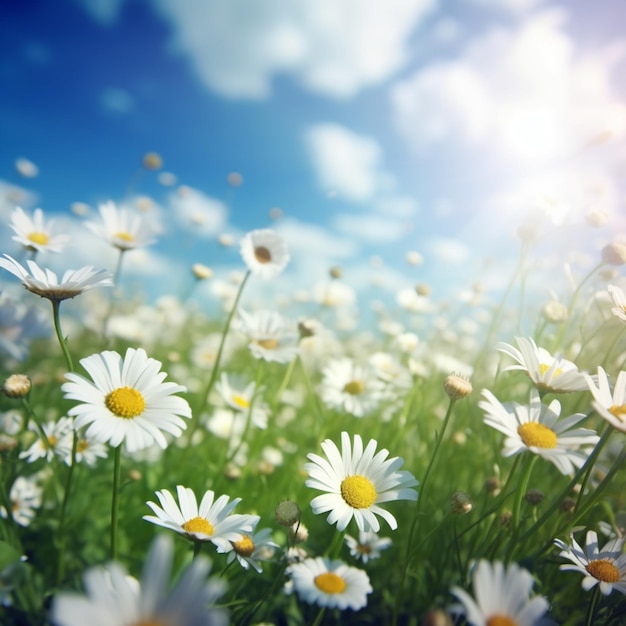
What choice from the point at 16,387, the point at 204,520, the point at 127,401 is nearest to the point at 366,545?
the point at 204,520

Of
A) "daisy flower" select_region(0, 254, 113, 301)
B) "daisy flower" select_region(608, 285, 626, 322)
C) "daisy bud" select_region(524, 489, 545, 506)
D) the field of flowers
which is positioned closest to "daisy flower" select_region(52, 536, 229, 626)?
the field of flowers

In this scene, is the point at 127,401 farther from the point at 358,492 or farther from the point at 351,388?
the point at 351,388

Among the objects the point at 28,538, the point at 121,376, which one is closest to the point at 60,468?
the point at 28,538

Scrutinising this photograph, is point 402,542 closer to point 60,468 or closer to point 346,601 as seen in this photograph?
point 346,601

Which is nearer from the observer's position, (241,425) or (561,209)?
(561,209)

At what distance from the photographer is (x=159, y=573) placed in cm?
64

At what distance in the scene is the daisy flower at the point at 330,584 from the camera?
1058mm

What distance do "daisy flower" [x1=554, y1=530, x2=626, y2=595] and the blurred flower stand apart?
1.72m

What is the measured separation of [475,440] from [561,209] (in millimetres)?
1152

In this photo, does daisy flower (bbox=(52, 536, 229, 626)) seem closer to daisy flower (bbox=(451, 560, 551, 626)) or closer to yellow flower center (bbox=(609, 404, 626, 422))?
daisy flower (bbox=(451, 560, 551, 626))

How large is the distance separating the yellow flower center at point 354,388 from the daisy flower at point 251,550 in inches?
42.4

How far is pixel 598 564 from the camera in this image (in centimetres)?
113

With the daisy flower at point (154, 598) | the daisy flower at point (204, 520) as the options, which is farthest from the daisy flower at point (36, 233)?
the daisy flower at point (154, 598)

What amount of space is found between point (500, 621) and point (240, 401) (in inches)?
68.1
